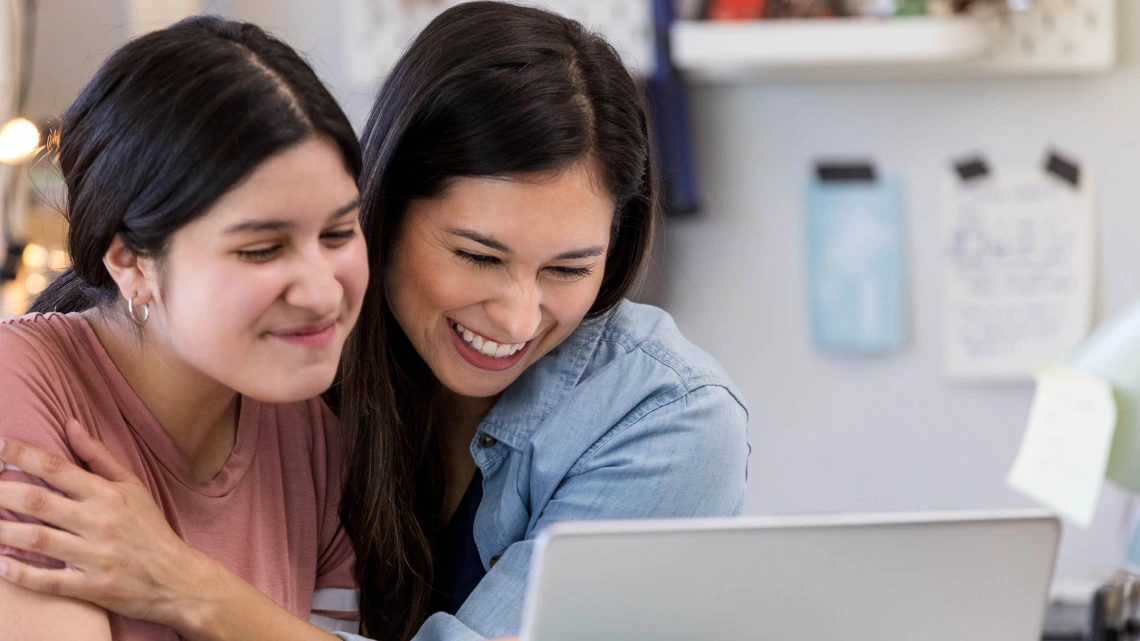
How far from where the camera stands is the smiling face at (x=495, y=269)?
1167mm

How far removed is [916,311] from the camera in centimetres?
237

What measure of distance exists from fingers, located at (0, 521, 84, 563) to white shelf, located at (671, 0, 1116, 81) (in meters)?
1.46

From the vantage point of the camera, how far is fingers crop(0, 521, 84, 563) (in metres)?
0.97

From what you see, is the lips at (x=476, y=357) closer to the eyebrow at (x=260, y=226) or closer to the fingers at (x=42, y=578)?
the eyebrow at (x=260, y=226)

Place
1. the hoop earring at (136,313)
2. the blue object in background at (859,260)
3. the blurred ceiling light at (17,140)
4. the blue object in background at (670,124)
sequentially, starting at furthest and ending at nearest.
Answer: the blue object in background at (859,260) → the blue object in background at (670,124) → the blurred ceiling light at (17,140) → the hoop earring at (136,313)

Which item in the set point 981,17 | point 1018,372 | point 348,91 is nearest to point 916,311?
point 1018,372

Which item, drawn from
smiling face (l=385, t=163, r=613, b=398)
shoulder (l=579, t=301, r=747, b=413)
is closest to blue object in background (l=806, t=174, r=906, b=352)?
shoulder (l=579, t=301, r=747, b=413)

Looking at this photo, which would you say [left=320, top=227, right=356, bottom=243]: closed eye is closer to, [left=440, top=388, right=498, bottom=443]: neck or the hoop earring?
the hoop earring

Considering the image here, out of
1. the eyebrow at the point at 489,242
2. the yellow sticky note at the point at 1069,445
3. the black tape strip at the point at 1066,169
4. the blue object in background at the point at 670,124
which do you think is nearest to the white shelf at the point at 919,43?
the blue object in background at the point at 670,124

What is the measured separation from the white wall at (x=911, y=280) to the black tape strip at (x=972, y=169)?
23 millimetres

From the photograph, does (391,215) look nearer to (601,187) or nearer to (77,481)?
(601,187)

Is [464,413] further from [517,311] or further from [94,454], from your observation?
[94,454]

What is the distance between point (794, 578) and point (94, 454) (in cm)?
58

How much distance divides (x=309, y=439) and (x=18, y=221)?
1037mm
